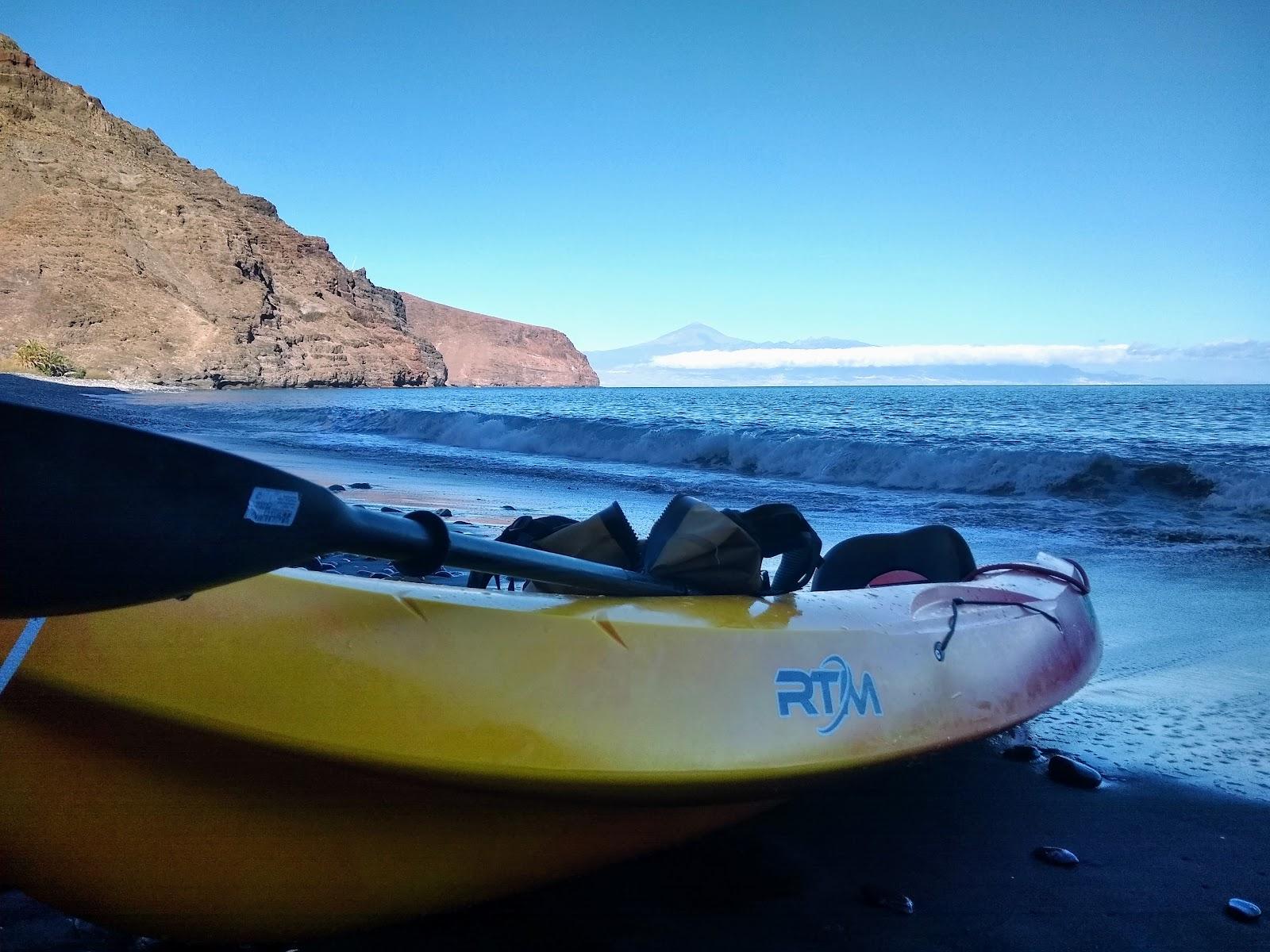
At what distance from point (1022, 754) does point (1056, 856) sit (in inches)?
26.3

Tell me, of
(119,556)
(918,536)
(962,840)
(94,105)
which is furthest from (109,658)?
(94,105)

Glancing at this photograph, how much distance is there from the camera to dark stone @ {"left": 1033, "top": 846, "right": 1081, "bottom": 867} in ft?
6.41

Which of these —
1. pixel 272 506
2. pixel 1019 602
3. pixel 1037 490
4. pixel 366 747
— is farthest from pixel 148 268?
pixel 366 747

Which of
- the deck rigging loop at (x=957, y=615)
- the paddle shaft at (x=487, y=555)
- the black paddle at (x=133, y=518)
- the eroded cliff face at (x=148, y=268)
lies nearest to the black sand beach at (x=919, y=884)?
the deck rigging loop at (x=957, y=615)

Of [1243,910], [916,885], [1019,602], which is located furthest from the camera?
[1019,602]

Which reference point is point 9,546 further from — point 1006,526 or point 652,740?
point 1006,526

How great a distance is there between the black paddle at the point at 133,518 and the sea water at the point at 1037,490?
2.49 m

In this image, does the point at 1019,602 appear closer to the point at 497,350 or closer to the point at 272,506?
the point at 272,506

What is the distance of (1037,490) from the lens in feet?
34.2

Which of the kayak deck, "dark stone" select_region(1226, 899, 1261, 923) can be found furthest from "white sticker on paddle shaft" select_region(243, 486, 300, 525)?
"dark stone" select_region(1226, 899, 1261, 923)

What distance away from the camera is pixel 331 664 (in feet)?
4.47

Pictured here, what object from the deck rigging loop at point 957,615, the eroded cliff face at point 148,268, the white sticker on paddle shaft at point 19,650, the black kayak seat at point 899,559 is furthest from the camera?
the eroded cliff face at point 148,268

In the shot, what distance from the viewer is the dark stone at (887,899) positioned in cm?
173

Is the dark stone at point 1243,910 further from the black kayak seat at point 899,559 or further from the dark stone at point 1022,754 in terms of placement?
the black kayak seat at point 899,559
